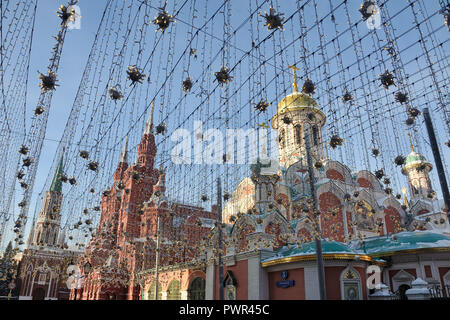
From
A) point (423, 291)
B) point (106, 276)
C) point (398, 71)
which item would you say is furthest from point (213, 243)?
point (398, 71)

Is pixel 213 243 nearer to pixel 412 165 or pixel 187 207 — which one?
pixel 187 207

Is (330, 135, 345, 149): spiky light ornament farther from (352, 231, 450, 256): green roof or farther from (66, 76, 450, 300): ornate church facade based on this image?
(352, 231, 450, 256): green roof

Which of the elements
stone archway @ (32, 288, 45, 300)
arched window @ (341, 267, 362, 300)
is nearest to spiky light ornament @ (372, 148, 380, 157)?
arched window @ (341, 267, 362, 300)

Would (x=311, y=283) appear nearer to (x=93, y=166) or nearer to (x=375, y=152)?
(x=375, y=152)

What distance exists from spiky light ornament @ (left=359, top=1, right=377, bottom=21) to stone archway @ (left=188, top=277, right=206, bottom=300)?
17543 millimetres

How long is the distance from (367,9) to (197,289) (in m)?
18.4

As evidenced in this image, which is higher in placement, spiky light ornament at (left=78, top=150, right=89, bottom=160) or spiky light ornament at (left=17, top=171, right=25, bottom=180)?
spiky light ornament at (left=78, top=150, right=89, bottom=160)

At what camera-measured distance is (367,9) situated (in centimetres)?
579

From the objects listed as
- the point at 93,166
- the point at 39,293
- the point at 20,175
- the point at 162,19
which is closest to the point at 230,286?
the point at 93,166

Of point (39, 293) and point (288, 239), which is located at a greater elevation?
point (288, 239)

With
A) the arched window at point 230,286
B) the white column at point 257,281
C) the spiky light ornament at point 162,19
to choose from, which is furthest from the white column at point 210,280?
the spiky light ornament at point 162,19

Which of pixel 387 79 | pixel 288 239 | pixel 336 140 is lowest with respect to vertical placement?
pixel 288 239

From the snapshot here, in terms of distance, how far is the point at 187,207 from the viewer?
31.2 meters

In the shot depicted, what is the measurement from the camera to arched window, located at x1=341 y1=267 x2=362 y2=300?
13.5 m
